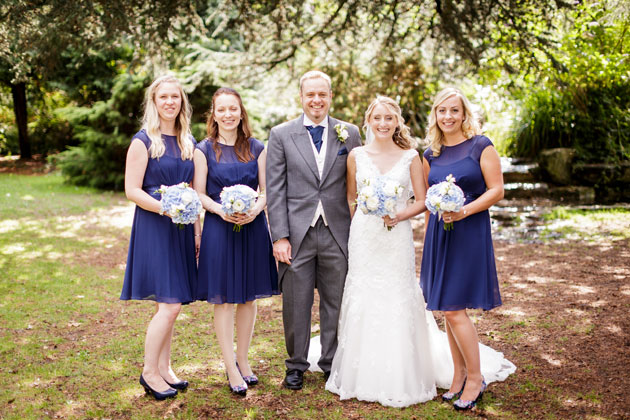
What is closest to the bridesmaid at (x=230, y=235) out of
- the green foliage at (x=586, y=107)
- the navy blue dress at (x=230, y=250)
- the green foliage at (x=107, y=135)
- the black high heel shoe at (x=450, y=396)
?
the navy blue dress at (x=230, y=250)

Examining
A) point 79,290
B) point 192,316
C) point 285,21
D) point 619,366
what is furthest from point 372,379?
point 285,21

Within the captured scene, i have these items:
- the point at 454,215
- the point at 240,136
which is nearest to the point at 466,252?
the point at 454,215

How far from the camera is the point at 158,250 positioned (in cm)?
420

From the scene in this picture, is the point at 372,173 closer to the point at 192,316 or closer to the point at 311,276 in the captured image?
the point at 311,276

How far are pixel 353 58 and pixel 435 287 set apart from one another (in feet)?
32.2

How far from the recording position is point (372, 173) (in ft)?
14.5

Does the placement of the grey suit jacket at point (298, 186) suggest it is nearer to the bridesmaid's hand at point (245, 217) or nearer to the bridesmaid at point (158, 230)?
the bridesmaid's hand at point (245, 217)

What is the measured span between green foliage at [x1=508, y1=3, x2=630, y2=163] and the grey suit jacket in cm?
897

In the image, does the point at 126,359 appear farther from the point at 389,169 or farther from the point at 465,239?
the point at 465,239

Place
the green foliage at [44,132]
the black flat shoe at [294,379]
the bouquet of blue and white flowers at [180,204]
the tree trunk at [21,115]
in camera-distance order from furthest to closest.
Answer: the green foliage at [44,132]
the tree trunk at [21,115]
the black flat shoe at [294,379]
the bouquet of blue and white flowers at [180,204]

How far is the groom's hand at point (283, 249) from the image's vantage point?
4520 mm

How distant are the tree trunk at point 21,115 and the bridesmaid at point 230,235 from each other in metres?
25.9

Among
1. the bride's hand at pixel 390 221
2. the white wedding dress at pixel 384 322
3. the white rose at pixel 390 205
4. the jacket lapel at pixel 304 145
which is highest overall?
the jacket lapel at pixel 304 145

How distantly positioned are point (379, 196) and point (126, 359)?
9.27ft
